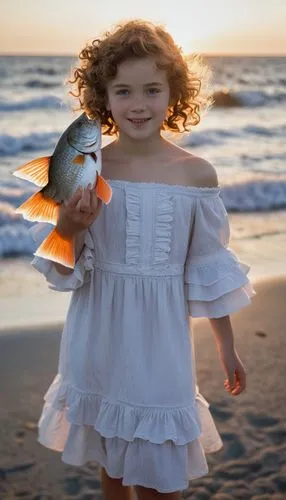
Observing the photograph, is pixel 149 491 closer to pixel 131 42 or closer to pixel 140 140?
pixel 140 140

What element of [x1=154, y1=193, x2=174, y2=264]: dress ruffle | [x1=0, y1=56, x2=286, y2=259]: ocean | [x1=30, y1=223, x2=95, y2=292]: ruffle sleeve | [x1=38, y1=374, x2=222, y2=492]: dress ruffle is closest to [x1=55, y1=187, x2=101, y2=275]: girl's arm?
[x1=30, y1=223, x2=95, y2=292]: ruffle sleeve

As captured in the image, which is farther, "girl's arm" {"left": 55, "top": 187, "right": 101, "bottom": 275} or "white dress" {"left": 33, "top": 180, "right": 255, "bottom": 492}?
"white dress" {"left": 33, "top": 180, "right": 255, "bottom": 492}

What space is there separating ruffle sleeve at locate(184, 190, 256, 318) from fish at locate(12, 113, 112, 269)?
18.8 inches

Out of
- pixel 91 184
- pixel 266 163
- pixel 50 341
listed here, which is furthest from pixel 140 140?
pixel 266 163

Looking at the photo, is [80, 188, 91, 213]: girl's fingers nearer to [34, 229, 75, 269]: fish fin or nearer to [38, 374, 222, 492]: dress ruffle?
[34, 229, 75, 269]: fish fin

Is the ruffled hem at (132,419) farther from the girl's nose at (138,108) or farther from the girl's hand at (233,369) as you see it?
the girl's nose at (138,108)

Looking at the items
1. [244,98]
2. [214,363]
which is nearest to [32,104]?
[244,98]

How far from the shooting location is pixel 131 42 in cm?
264

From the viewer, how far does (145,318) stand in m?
2.71

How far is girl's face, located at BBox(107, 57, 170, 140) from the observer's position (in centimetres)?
264

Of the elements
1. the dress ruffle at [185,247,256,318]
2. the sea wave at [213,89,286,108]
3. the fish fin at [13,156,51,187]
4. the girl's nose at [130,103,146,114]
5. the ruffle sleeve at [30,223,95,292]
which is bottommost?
the sea wave at [213,89,286,108]

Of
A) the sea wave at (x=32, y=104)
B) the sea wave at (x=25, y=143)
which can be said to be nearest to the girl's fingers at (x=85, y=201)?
the sea wave at (x=25, y=143)

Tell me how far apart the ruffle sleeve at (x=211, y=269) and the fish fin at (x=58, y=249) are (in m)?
0.49

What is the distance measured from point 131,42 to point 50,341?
2690mm
